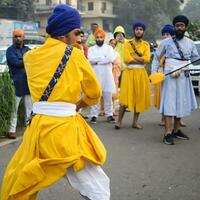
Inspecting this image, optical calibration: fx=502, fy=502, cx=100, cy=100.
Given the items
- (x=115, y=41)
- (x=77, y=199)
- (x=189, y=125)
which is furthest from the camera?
(x=115, y=41)

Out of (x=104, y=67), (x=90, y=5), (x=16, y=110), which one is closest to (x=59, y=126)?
(x=16, y=110)

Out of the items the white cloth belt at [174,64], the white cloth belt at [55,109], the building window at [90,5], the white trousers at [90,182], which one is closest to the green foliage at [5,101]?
the white cloth belt at [174,64]

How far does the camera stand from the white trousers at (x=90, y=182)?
384 centimetres

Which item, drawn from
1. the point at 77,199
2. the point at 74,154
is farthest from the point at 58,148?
the point at 77,199

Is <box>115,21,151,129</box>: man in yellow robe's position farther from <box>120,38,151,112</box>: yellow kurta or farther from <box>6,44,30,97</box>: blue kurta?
<box>6,44,30,97</box>: blue kurta

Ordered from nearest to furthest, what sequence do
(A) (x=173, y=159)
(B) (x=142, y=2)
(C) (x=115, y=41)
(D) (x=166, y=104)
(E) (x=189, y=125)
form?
(A) (x=173, y=159)
(D) (x=166, y=104)
(E) (x=189, y=125)
(C) (x=115, y=41)
(B) (x=142, y=2)

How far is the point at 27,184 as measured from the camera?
378 centimetres

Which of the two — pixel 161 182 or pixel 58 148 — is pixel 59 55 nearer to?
pixel 58 148

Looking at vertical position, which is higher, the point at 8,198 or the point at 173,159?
the point at 8,198

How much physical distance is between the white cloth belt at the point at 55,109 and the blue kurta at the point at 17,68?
183 inches

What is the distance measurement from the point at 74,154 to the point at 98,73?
6562 millimetres

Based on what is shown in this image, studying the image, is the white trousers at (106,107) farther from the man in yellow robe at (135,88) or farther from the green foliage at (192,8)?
the green foliage at (192,8)

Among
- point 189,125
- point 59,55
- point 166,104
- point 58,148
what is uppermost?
point 59,55

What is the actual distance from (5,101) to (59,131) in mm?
4846
